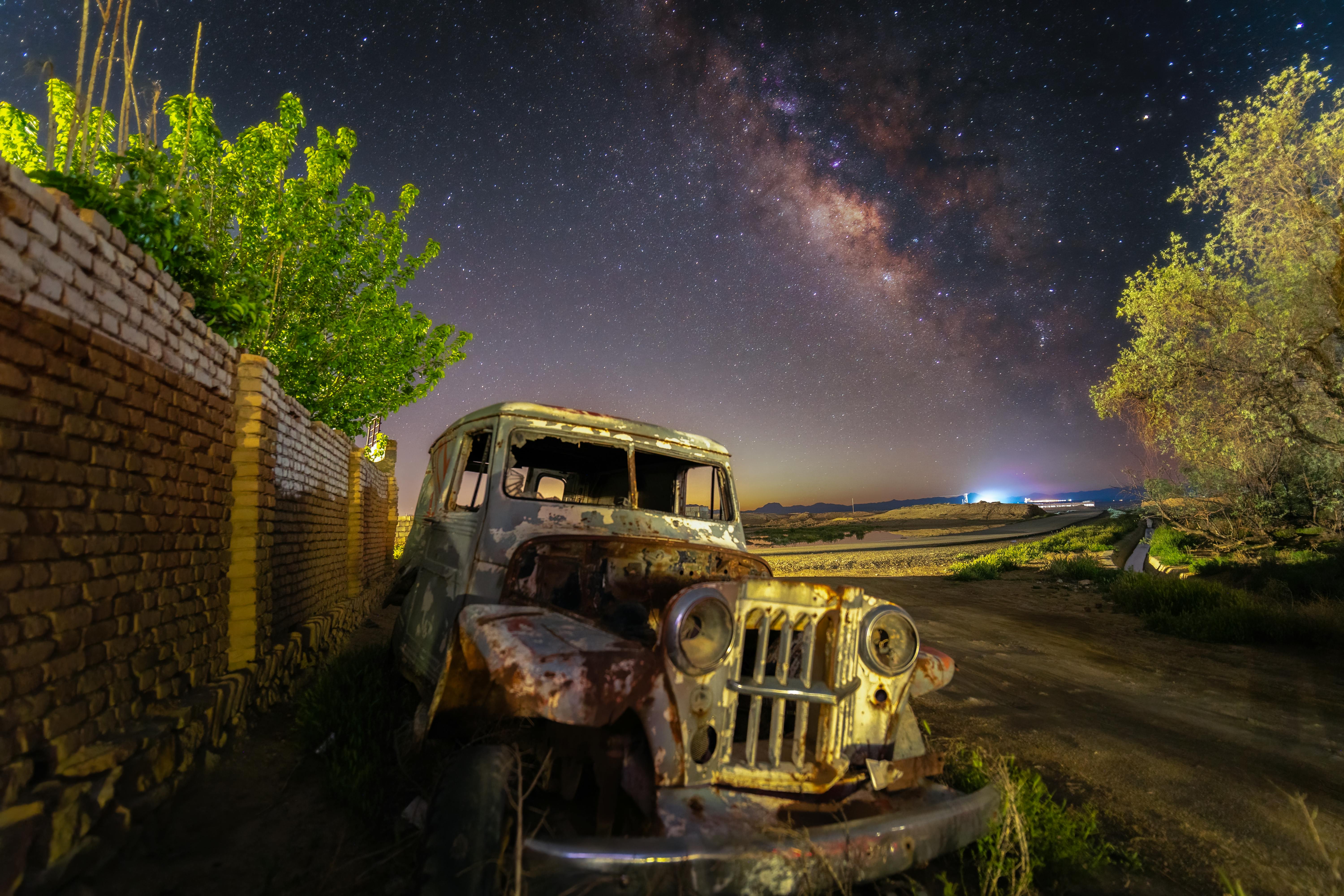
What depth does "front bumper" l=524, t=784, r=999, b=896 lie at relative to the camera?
1758 millimetres

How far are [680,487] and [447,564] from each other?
6.83 ft

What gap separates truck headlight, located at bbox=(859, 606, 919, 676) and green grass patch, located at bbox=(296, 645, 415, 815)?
2.66 m

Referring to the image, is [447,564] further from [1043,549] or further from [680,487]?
[1043,549]

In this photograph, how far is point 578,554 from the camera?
3352 mm

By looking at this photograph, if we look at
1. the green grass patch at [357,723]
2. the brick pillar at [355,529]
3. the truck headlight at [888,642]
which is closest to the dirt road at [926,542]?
the brick pillar at [355,529]

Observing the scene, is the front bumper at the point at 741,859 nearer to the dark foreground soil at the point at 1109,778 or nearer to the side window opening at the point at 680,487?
the dark foreground soil at the point at 1109,778

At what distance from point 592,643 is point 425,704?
149 cm

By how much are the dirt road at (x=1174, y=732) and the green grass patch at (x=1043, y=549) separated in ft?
23.8

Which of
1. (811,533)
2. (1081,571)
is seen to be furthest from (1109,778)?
(811,533)

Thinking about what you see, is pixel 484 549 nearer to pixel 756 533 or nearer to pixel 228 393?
pixel 228 393

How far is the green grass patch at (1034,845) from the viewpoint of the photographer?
2.37 metres

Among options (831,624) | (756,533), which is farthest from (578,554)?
(756,533)

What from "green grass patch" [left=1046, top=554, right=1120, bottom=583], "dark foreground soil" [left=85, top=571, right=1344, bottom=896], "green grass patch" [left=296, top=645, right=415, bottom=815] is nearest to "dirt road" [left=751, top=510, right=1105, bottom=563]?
"green grass patch" [left=1046, top=554, right=1120, bottom=583]

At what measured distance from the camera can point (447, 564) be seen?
385 cm
